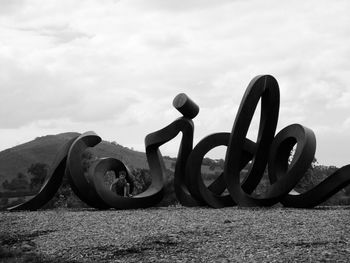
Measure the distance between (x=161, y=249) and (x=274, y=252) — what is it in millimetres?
2805

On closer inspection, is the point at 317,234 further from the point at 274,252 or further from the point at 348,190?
the point at 348,190

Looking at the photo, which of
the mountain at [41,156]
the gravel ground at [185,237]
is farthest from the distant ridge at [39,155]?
the gravel ground at [185,237]

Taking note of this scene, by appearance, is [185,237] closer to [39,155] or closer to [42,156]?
[42,156]

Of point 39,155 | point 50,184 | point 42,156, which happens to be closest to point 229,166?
point 50,184

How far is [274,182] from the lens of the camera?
23.7m

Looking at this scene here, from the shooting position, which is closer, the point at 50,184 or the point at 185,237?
the point at 185,237

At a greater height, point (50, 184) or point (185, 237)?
point (50, 184)

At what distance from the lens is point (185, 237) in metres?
16.6

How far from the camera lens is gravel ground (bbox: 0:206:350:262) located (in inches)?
573

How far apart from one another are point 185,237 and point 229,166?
6848mm

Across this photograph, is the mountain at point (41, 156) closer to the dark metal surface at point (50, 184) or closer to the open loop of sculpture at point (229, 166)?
the dark metal surface at point (50, 184)

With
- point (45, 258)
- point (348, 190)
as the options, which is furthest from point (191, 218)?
point (348, 190)

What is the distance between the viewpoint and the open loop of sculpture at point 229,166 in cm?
2258

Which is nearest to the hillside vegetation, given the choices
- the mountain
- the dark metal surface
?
the mountain
